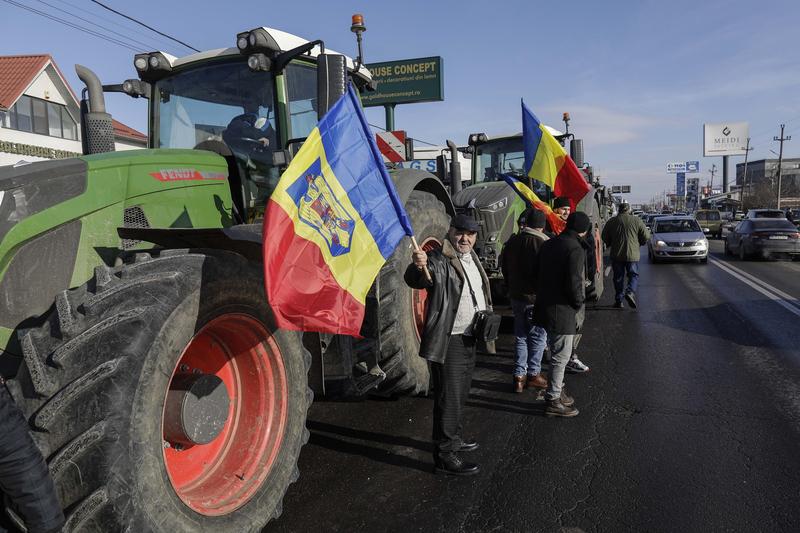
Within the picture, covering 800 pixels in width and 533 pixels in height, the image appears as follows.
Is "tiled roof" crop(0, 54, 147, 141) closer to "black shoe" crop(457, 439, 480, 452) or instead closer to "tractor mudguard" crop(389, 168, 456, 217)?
"tractor mudguard" crop(389, 168, 456, 217)

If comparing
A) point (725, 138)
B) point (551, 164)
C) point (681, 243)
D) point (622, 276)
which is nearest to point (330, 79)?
point (551, 164)

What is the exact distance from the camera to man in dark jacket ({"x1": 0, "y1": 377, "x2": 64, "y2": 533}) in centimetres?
194

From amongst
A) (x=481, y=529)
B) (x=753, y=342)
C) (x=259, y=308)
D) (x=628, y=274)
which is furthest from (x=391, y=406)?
(x=628, y=274)

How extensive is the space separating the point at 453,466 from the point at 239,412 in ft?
4.81

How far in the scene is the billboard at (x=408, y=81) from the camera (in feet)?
70.4

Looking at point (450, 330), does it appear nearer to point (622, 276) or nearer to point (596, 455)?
point (596, 455)

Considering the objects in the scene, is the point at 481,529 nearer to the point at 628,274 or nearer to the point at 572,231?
the point at 572,231

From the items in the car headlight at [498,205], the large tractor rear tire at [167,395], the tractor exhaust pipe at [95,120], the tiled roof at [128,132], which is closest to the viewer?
the large tractor rear tire at [167,395]

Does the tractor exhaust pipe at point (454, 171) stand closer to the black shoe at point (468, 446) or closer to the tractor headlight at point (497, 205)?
the tractor headlight at point (497, 205)

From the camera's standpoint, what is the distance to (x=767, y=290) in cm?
1144

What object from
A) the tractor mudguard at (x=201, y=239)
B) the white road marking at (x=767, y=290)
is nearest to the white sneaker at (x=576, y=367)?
the tractor mudguard at (x=201, y=239)

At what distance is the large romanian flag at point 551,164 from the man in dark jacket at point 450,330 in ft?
9.10

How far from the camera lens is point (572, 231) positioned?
501 centimetres

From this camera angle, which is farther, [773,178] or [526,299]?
[773,178]
